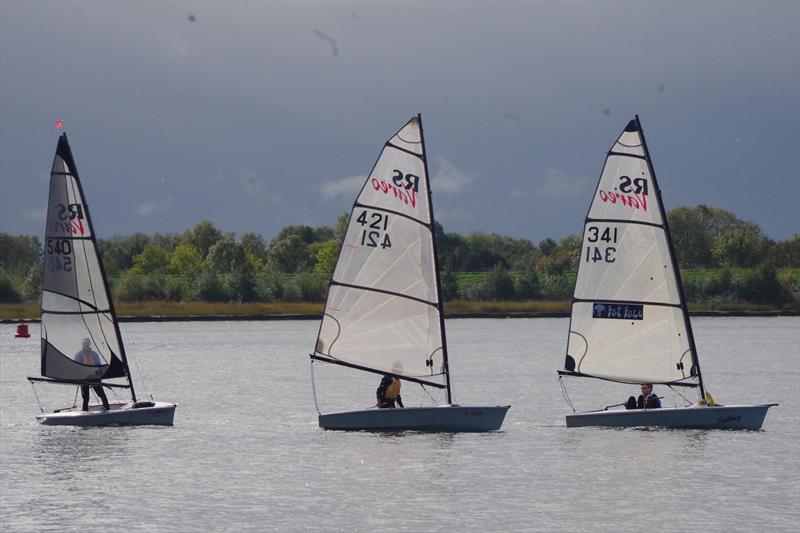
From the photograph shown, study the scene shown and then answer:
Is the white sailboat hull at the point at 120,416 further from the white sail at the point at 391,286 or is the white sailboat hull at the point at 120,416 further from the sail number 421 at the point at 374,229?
the sail number 421 at the point at 374,229

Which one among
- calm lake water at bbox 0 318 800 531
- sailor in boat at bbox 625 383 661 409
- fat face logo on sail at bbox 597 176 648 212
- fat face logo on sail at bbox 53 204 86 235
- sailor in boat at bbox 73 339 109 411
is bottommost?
calm lake water at bbox 0 318 800 531

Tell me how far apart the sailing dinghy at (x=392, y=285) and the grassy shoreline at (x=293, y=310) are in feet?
369

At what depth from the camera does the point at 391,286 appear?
139 feet

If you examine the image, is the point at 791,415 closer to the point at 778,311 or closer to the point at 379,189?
the point at 379,189

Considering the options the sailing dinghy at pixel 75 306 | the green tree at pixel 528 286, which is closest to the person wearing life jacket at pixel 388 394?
the sailing dinghy at pixel 75 306

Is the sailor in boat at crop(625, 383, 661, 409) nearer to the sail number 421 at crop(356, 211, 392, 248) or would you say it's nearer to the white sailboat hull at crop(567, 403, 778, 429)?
the white sailboat hull at crop(567, 403, 778, 429)

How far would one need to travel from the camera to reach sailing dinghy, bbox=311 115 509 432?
4178cm

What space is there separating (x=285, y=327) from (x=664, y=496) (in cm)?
12684

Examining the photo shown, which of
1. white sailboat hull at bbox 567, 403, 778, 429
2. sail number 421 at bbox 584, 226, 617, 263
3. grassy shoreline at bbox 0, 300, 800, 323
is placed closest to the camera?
white sailboat hull at bbox 567, 403, 778, 429

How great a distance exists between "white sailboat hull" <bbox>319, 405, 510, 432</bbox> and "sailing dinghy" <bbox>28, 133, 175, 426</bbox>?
23.9ft

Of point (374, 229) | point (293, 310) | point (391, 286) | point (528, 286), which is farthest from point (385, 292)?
point (528, 286)

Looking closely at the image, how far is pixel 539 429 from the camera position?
47.8 m

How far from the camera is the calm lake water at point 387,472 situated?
3123cm

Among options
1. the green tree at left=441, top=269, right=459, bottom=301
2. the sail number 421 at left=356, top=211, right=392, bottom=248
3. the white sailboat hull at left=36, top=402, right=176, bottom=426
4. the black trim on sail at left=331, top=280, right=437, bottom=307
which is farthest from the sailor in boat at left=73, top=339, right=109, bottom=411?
the green tree at left=441, top=269, right=459, bottom=301
